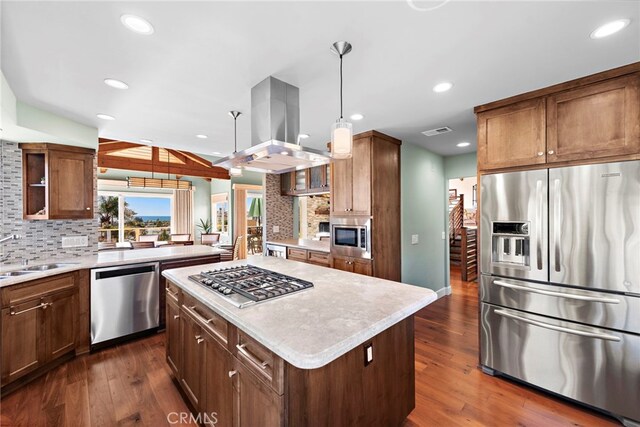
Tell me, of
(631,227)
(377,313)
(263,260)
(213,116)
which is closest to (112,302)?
(263,260)

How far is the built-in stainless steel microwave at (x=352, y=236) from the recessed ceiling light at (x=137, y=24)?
2648mm

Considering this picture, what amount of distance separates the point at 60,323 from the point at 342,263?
9.78ft

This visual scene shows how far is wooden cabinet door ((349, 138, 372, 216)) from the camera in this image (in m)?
3.35

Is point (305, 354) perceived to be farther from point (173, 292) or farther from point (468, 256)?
point (468, 256)

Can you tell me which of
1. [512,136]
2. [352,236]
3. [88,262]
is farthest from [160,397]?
[512,136]

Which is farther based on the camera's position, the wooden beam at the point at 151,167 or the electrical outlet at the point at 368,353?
the wooden beam at the point at 151,167

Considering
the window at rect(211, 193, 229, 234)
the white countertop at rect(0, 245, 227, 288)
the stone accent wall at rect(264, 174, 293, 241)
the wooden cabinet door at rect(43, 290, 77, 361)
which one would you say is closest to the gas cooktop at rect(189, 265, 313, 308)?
the white countertop at rect(0, 245, 227, 288)

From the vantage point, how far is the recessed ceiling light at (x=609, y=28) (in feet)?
4.67

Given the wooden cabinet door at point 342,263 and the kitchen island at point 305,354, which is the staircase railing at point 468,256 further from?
the kitchen island at point 305,354

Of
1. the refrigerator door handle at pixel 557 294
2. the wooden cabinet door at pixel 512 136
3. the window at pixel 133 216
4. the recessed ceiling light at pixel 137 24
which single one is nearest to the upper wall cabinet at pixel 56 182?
the recessed ceiling light at pixel 137 24

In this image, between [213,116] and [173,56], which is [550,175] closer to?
[173,56]

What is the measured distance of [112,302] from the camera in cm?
285

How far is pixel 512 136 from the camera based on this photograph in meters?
2.28

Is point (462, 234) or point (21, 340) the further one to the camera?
point (462, 234)
